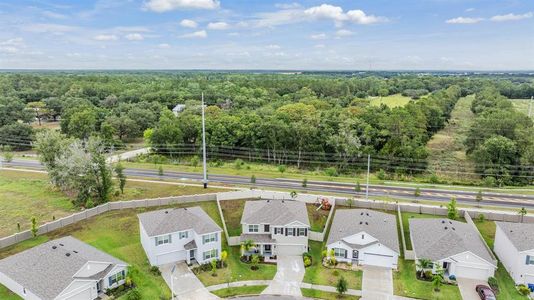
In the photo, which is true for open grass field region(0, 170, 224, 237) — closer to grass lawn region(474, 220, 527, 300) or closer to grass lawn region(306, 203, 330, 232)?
grass lawn region(306, 203, 330, 232)

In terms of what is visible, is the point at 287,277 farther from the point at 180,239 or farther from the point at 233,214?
the point at 233,214

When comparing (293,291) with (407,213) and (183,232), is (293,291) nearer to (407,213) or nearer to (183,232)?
(183,232)

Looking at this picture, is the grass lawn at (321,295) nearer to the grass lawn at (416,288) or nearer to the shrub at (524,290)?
the grass lawn at (416,288)

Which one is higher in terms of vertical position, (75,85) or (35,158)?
(75,85)

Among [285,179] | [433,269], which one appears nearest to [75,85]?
[285,179]

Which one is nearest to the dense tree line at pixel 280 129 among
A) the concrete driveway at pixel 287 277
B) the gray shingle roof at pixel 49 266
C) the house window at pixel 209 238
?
the concrete driveway at pixel 287 277

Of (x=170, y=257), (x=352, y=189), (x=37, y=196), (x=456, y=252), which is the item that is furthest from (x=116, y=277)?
(x=352, y=189)

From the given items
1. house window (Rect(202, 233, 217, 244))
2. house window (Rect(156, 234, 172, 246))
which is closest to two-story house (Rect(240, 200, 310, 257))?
house window (Rect(202, 233, 217, 244))
